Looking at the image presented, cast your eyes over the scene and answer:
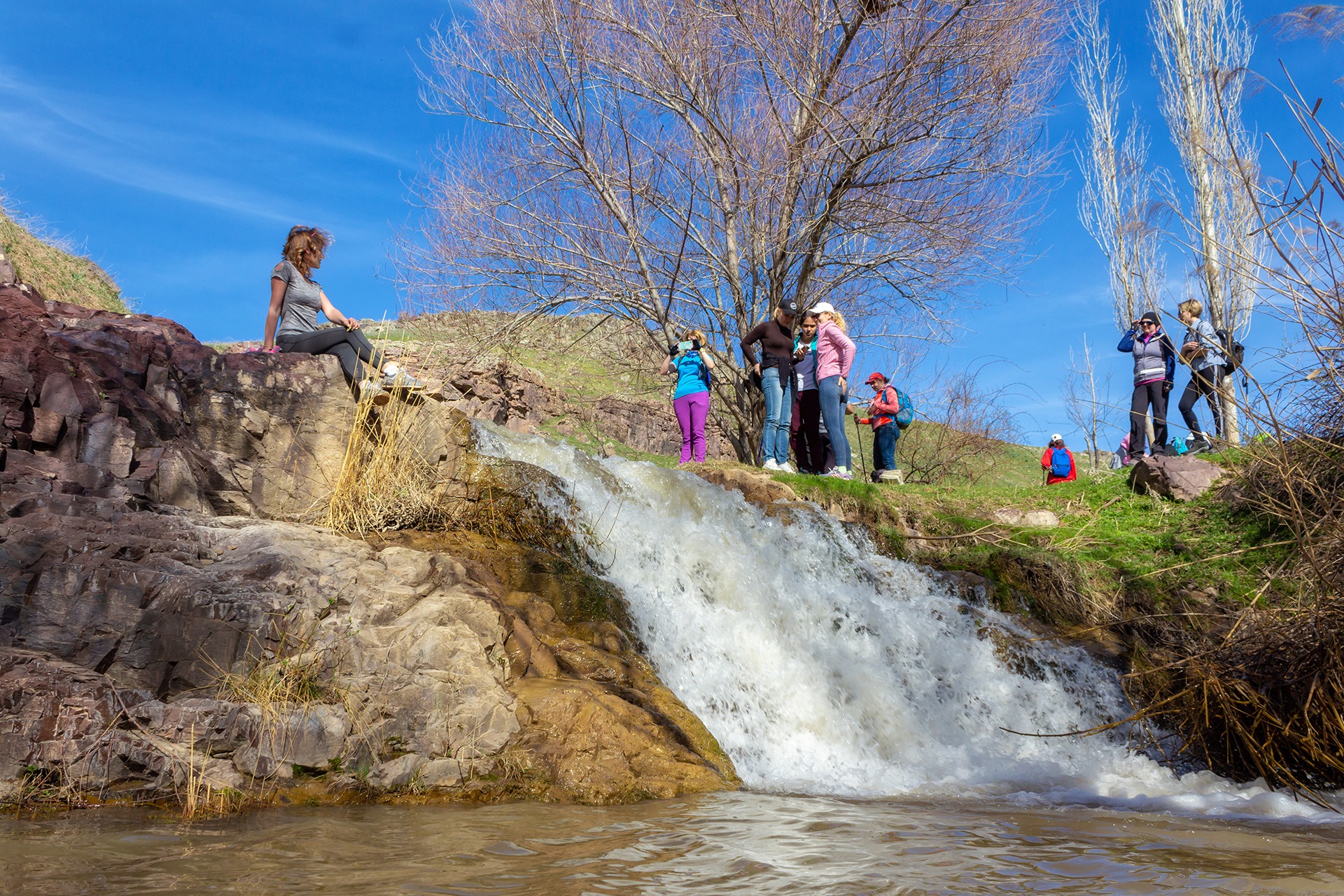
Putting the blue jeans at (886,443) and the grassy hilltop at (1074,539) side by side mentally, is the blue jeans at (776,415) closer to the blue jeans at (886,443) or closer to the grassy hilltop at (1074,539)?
the grassy hilltop at (1074,539)

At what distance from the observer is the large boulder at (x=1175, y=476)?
8.88 metres

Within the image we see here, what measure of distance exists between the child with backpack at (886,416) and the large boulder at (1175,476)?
8.80 ft

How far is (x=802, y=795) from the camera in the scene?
4.15m

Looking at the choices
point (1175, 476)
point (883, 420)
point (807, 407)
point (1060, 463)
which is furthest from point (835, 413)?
point (1060, 463)

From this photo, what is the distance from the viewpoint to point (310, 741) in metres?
3.76

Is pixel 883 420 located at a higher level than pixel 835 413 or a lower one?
higher

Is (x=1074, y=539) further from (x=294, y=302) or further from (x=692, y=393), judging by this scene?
(x=294, y=302)

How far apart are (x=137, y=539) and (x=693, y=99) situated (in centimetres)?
878

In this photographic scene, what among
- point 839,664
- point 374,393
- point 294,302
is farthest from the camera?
point 294,302

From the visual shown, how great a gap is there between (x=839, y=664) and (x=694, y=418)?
400 centimetres

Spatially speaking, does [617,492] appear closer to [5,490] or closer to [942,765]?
[942,765]

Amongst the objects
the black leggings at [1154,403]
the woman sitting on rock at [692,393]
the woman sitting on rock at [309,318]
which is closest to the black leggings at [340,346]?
the woman sitting on rock at [309,318]

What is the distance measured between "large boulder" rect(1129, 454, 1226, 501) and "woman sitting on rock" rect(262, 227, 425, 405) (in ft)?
25.3

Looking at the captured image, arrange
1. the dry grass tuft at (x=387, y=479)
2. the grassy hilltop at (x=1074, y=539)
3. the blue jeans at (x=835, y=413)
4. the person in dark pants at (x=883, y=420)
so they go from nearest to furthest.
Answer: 1. the dry grass tuft at (x=387, y=479)
2. the grassy hilltop at (x=1074, y=539)
3. the blue jeans at (x=835, y=413)
4. the person in dark pants at (x=883, y=420)
